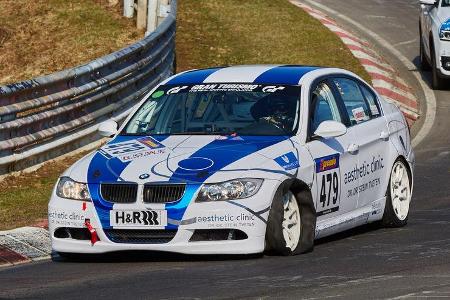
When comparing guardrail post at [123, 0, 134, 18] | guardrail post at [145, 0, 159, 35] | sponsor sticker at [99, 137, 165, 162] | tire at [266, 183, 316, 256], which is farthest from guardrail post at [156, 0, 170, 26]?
tire at [266, 183, 316, 256]

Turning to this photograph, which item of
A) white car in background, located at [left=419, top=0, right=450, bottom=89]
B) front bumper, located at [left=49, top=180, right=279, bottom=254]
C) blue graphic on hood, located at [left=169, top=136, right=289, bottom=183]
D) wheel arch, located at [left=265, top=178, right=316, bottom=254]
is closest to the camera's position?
front bumper, located at [left=49, top=180, right=279, bottom=254]

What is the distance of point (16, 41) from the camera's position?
22016 mm

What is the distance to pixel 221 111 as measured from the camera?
10984 mm

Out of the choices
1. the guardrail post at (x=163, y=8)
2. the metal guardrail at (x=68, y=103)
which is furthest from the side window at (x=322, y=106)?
the guardrail post at (x=163, y=8)

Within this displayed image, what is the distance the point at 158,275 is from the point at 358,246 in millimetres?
1991

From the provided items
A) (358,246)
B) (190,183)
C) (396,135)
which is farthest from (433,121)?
(190,183)

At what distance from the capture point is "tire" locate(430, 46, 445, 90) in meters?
21.4

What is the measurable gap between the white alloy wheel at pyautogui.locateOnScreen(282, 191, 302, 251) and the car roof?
135 cm

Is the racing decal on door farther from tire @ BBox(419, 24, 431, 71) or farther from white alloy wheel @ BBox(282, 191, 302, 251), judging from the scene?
tire @ BBox(419, 24, 431, 71)

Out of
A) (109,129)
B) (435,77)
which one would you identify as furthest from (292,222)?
(435,77)

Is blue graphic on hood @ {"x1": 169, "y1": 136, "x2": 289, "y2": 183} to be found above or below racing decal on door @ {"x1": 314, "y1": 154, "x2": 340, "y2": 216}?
above

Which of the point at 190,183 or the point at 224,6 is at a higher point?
the point at 190,183

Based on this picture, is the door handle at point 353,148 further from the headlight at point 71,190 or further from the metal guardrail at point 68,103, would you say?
the metal guardrail at point 68,103

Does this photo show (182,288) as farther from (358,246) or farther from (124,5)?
(124,5)
